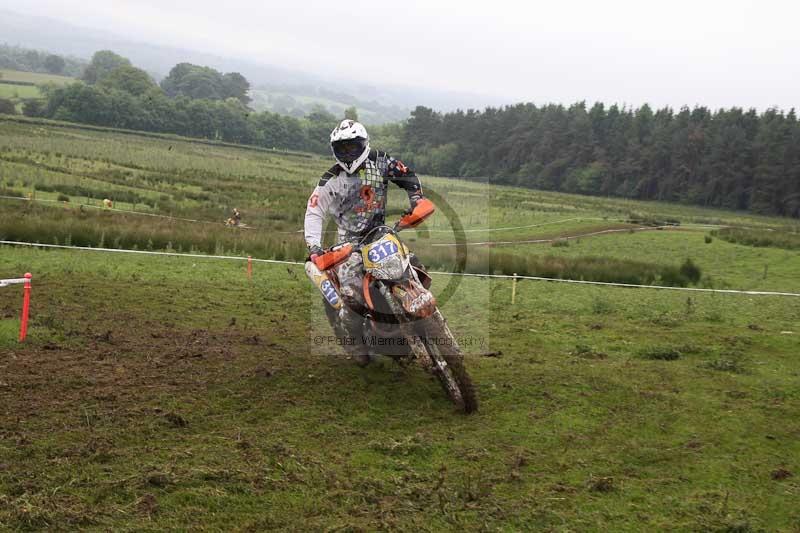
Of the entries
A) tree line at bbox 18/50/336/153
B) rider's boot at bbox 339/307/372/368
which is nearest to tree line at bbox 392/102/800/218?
tree line at bbox 18/50/336/153

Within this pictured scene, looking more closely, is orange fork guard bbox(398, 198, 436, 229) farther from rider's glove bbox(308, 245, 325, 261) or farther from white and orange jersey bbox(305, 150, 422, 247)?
rider's glove bbox(308, 245, 325, 261)

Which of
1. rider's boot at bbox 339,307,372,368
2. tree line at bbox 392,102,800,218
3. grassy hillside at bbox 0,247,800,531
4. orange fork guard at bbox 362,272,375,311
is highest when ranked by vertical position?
tree line at bbox 392,102,800,218

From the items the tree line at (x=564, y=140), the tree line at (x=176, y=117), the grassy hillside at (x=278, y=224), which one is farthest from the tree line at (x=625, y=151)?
the tree line at (x=176, y=117)

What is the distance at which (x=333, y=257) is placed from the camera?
798 centimetres

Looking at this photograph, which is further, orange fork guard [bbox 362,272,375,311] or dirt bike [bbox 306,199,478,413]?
orange fork guard [bbox 362,272,375,311]

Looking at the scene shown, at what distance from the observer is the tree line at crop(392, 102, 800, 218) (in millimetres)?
76875

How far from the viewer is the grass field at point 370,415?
5324 millimetres

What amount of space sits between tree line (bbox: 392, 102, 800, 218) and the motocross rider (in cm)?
7097

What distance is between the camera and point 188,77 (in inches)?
6757

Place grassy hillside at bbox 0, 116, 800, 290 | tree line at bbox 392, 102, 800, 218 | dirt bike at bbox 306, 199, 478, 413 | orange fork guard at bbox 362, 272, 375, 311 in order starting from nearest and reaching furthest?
1. dirt bike at bbox 306, 199, 478, 413
2. orange fork guard at bbox 362, 272, 375, 311
3. grassy hillside at bbox 0, 116, 800, 290
4. tree line at bbox 392, 102, 800, 218

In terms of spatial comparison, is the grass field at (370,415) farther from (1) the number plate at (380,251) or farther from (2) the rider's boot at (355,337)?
(1) the number plate at (380,251)

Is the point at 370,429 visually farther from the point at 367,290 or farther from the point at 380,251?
the point at 380,251

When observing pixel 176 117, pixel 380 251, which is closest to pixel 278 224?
pixel 380 251

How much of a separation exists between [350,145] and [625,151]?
9312cm
